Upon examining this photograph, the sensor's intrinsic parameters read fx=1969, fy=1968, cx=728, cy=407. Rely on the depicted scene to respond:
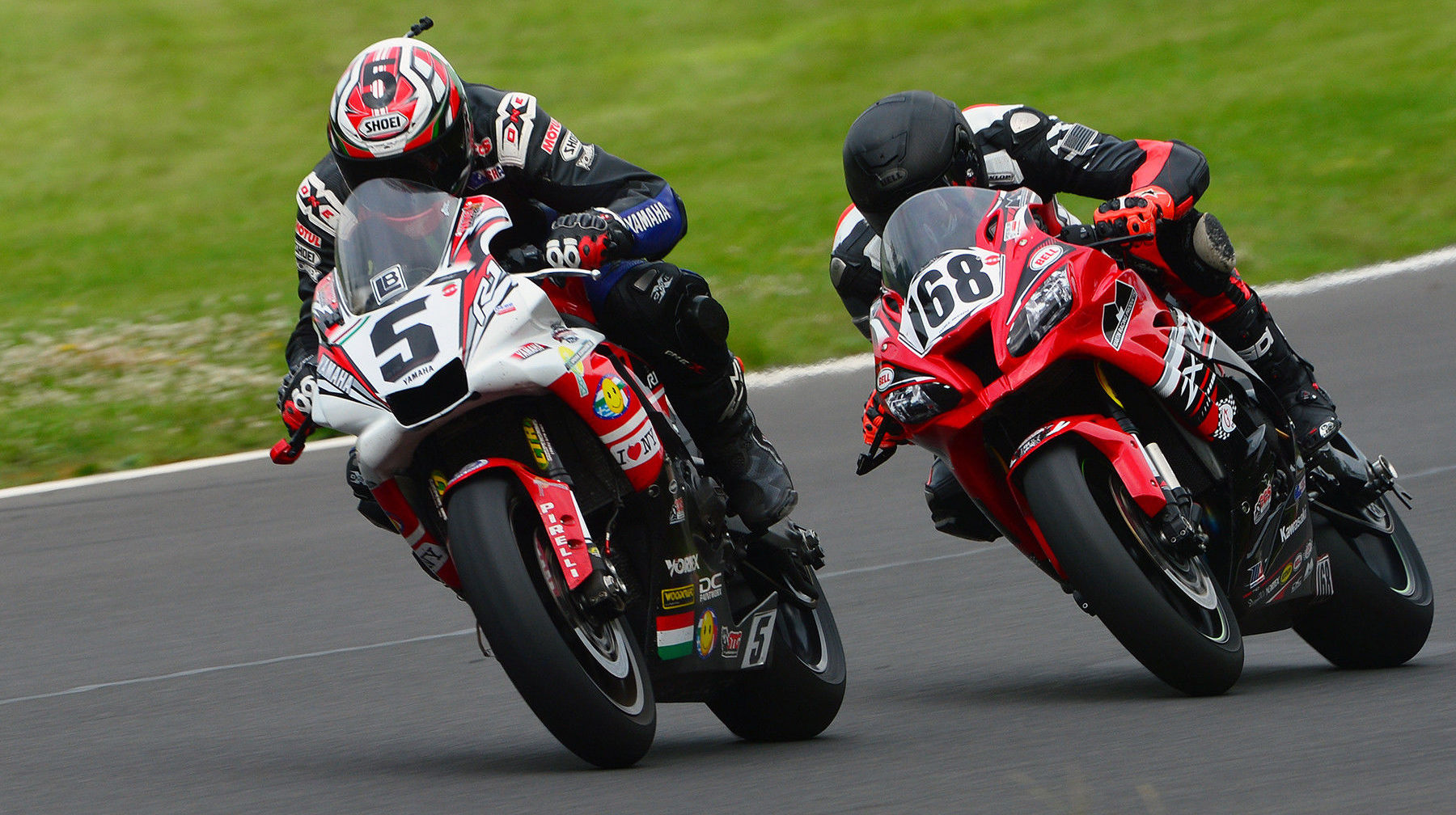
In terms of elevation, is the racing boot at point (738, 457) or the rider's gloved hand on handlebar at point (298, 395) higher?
the rider's gloved hand on handlebar at point (298, 395)

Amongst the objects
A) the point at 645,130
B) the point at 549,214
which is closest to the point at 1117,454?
the point at 549,214

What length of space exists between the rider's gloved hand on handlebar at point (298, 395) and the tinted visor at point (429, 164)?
42cm

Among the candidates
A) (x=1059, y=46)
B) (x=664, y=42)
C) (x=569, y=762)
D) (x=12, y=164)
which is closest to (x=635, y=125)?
(x=664, y=42)

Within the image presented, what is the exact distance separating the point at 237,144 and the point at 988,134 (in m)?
13.7

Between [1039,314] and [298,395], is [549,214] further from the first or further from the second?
[1039,314]

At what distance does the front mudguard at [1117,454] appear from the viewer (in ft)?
13.8

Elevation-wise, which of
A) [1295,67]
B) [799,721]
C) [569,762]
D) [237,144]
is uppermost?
[569,762]

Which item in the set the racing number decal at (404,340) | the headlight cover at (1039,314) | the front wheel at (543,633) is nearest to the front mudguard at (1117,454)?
the headlight cover at (1039,314)

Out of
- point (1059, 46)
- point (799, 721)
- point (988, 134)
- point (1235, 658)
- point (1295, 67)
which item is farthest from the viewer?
point (1059, 46)

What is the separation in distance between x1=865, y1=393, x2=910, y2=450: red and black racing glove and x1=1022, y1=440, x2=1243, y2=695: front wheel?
17.4 inches

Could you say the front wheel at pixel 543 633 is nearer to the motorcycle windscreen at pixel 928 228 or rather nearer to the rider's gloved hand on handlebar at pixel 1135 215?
the motorcycle windscreen at pixel 928 228

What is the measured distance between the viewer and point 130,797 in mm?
4152

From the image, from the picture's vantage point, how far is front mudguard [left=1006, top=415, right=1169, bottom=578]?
13.8 ft

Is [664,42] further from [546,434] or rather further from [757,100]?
[546,434]
